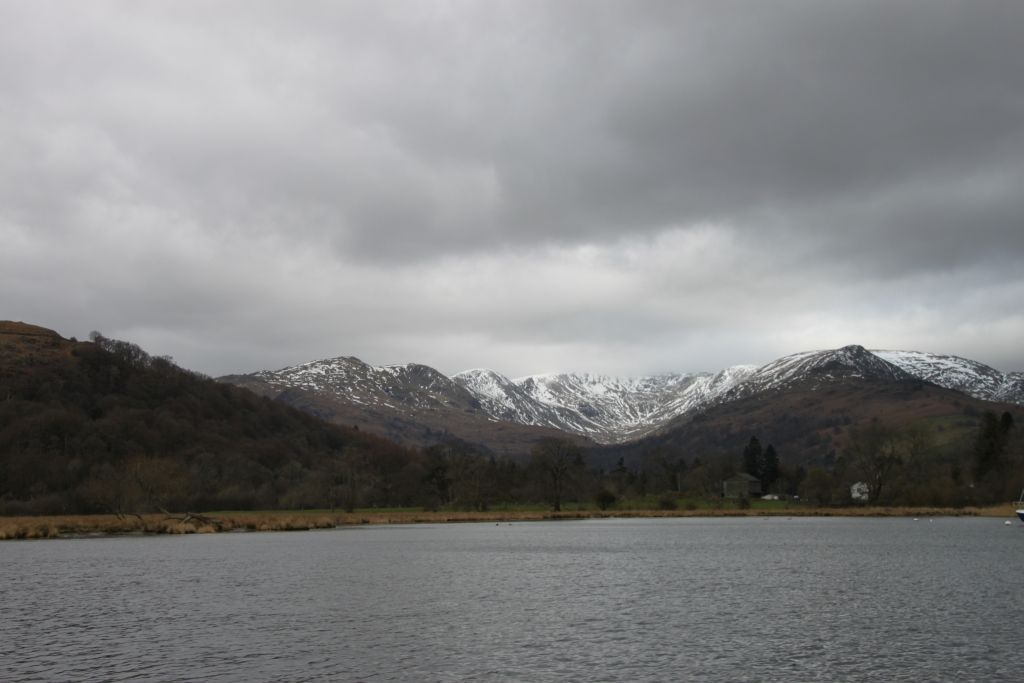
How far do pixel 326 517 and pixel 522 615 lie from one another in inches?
4314

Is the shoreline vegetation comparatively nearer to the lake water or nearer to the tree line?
the tree line

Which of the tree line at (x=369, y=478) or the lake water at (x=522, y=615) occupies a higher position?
the tree line at (x=369, y=478)

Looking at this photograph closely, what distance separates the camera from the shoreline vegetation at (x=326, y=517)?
118 m

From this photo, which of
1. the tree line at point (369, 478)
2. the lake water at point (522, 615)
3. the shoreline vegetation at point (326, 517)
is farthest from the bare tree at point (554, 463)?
the lake water at point (522, 615)

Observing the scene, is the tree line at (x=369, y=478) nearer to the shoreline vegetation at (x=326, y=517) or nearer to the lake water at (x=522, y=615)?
the shoreline vegetation at (x=326, y=517)

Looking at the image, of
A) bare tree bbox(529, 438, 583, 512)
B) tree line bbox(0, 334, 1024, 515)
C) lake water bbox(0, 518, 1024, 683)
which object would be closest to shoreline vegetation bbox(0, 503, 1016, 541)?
tree line bbox(0, 334, 1024, 515)

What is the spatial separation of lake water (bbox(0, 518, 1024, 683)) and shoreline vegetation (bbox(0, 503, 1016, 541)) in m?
38.0

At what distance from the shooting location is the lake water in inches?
1160

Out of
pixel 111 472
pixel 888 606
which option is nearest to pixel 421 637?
pixel 888 606

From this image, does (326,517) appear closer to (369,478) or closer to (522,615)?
(369,478)

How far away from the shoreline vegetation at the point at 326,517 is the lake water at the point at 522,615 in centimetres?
3804

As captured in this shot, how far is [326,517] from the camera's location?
477ft

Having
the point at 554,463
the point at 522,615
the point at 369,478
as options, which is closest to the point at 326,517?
the point at 554,463

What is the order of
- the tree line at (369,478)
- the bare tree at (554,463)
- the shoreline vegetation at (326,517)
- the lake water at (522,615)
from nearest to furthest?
the lake water at (522,615) < the shoreline vegetation at (326,517) < the tree line at (369,478) < the bare tree at (554,463)
